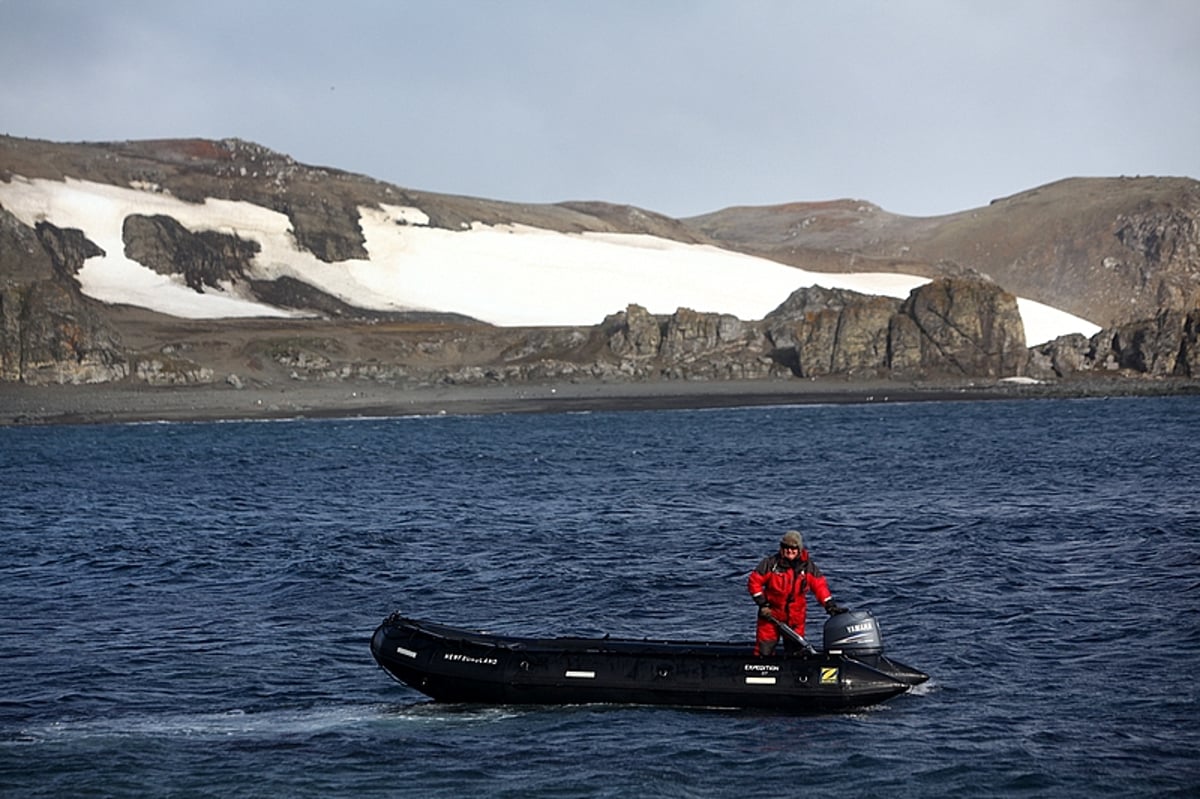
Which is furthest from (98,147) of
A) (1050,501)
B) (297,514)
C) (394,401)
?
(1050,501)

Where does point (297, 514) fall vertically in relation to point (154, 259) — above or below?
below

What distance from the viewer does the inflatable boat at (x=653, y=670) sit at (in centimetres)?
1947

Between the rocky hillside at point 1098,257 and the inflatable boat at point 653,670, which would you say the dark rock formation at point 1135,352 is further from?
the inflatable boat at point 653,670

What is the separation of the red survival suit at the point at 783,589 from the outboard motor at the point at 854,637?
1.49ft

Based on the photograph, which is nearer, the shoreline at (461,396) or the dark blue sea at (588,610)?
the dark blue sea at (588,610)

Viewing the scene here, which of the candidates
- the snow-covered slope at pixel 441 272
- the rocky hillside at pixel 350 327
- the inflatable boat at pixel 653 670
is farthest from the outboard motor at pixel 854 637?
the snow-covered slope at pixel 441 272

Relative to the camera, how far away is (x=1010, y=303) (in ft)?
311

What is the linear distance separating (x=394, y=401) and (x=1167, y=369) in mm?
49853

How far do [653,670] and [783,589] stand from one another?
2.03 meters

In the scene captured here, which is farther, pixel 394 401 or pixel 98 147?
pixel 98 147

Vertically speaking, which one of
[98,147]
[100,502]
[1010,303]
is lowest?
[100,502]

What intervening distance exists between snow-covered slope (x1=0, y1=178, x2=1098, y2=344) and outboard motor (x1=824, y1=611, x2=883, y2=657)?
9747 cm

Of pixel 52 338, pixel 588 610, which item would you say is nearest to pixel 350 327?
pixel 52 338

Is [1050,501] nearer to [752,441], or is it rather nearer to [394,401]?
[752,441]
